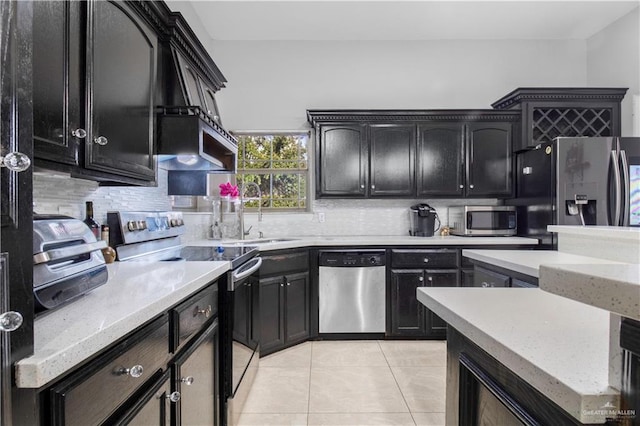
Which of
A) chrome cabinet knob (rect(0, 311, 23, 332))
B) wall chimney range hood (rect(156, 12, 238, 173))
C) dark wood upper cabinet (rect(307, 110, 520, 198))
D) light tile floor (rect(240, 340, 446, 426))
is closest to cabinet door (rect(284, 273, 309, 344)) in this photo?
light tile floor (rect(240, 340, 446, 426))

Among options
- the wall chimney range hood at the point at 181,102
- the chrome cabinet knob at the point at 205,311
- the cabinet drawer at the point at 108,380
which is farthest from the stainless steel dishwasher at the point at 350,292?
the cabinet drawer at the point at 108,380

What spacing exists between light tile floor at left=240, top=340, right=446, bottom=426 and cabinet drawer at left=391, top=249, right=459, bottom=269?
0.72 metres

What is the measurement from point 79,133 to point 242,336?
4.60ft

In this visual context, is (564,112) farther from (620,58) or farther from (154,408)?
(154,408)

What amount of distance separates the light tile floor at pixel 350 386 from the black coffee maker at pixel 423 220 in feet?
3.66

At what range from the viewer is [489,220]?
11.4ft

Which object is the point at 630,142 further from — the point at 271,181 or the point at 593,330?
the point at 271,181

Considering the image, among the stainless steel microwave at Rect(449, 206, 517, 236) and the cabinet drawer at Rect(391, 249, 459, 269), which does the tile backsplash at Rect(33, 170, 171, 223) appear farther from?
the stainless steel microwave at Rect(449, 206, 517, 236)

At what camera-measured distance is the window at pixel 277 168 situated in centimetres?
386

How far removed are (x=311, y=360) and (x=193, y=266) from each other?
5.21 ft

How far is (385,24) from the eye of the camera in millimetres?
3516

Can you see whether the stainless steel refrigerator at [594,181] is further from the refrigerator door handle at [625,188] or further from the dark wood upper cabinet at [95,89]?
the dark wood upper cabinet at [95,89]

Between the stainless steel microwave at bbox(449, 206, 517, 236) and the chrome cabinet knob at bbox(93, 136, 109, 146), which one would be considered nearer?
the chrome cabinet knob at bbox(93, 136, 109, 146)

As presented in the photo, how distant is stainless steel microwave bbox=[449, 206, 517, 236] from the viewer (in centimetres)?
346
